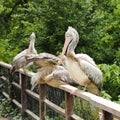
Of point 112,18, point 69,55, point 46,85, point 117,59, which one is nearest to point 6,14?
point 112,18

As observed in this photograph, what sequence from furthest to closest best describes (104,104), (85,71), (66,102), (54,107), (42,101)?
1. (42,101)
2. (54,107)
3. (66,102)
4. (85,71)
5. (104,104)

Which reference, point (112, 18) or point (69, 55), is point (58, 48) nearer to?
point (112, 18)

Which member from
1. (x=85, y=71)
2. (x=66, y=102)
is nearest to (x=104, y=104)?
(x=85, y=71)

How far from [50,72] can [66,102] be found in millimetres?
834

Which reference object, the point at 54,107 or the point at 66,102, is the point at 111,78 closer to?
the point at 54,107

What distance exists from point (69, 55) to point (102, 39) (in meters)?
5.26

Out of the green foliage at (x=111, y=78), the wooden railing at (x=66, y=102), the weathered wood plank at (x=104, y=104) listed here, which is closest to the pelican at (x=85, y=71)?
the wooden railing at (x=66, y=102)

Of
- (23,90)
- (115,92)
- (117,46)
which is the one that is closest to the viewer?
(23,90)

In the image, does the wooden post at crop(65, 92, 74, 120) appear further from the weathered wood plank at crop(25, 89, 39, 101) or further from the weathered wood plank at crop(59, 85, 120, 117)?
the weathered wood plank at crop(25, 89, 39, 101)

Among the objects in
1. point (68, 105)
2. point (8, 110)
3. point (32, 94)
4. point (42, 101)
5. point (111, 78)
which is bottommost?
point (8, 110)

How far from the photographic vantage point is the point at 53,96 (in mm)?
5852

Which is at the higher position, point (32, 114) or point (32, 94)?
point (32, 94)

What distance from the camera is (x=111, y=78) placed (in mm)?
8234

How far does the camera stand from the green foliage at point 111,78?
737cm
